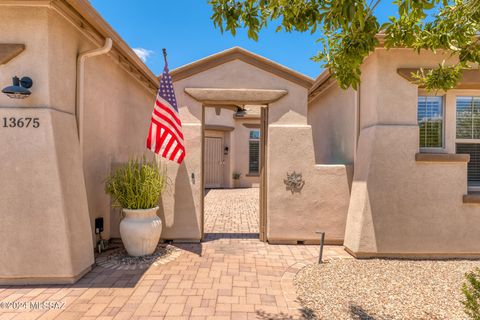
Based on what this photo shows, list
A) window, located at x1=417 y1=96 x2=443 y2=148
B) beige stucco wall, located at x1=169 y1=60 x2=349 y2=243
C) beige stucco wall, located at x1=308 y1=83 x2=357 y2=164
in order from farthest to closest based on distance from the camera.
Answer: beige stucco wall, located at x1=308 y1=83 x2=357 y2=164
beige stucco wall, located at x1=169 y1=60 x2=349 y2=243
window, located at x1=417 y1=96 x2=443 y2=148

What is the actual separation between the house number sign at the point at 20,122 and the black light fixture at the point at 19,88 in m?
0.29

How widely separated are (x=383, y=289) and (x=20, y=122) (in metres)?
5.33

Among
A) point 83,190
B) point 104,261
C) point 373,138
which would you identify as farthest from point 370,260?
point 83,190

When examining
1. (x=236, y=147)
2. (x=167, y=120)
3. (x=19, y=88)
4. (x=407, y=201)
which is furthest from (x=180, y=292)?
(x=236, y=147)

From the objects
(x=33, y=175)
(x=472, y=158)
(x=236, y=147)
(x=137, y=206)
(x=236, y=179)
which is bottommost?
(x=236, y=179)

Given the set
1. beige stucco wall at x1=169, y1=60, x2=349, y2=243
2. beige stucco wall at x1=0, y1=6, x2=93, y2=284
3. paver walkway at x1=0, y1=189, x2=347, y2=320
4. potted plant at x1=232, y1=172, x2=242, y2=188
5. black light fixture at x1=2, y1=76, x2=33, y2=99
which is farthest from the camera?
potted plant at x1=232, y1=172, x2=242, y2=188

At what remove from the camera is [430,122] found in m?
5.18

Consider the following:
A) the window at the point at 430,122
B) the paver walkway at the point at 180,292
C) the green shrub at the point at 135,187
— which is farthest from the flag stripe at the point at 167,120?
the window at the point at 430,122

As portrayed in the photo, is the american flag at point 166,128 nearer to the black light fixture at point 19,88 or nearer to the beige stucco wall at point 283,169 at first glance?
the beige stucco wall at point 283,169

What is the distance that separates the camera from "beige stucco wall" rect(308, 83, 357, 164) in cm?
605

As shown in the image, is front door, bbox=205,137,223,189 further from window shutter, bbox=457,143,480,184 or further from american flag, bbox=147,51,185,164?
window shutter, bbox=457,143,480,184

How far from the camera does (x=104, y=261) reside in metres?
4.57

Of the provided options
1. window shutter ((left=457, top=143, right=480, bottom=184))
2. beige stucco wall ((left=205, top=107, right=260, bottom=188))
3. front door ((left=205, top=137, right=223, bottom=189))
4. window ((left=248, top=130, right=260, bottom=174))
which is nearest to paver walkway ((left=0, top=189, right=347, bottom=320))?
window shutter ((left=457, top=143, right=480, bottom=184))

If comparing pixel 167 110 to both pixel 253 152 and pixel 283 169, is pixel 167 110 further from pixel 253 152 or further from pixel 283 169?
pixel 253 152
